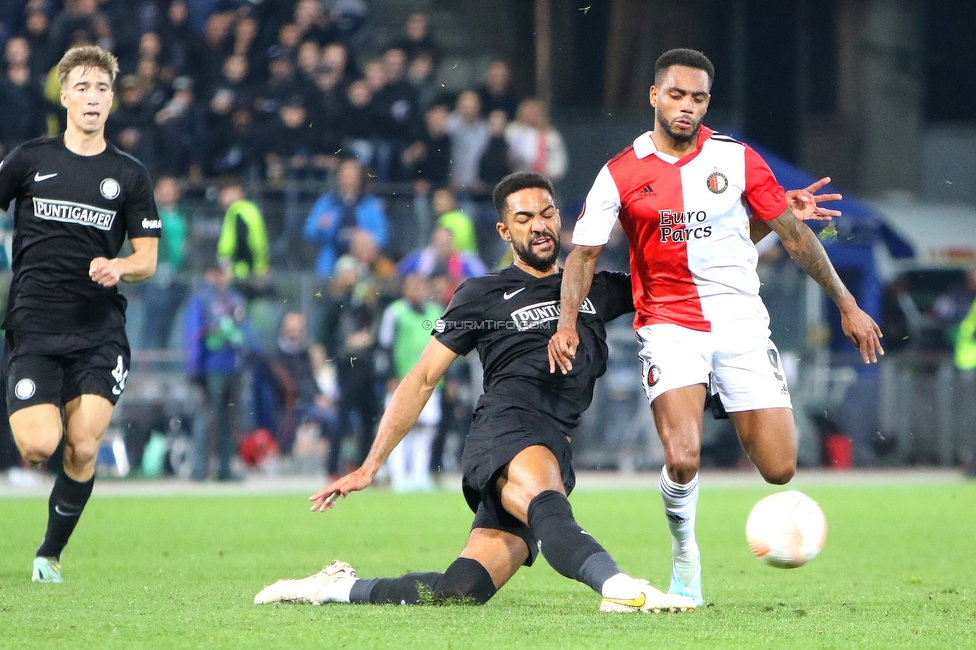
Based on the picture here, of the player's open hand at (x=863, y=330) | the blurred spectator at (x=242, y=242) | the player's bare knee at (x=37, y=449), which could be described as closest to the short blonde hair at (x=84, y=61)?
the player's bare knee at (x=37, y=449)

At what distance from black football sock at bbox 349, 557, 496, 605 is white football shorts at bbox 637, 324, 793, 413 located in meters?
1.21

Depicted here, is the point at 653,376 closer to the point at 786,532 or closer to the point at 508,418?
the point at 508,418

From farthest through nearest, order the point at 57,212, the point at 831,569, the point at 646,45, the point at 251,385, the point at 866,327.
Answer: the point at 646,45 < the point at 251,385 < the point at 831,569 < the point at 57,212 < the point at 866,327

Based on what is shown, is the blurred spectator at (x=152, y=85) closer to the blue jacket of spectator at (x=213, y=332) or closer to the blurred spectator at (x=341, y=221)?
the blurred spectator at (x=341, y=221)

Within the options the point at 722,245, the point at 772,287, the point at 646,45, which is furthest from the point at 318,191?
the point at 722,245

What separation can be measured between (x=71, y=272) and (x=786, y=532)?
12.7 feet

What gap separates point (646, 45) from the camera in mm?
22719

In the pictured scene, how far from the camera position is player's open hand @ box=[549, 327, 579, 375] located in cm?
605

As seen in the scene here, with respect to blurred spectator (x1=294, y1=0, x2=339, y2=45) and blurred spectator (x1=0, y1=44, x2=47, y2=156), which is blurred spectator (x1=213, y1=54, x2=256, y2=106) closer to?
blurred spectator (x1=294, y1=0, x2=339, y2=45)

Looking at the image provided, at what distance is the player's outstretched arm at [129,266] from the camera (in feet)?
22.9

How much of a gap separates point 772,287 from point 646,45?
6936 mm

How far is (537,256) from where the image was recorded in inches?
255

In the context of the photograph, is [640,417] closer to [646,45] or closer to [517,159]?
[517,159]

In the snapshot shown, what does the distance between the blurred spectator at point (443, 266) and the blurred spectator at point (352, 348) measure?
0.60 meters
